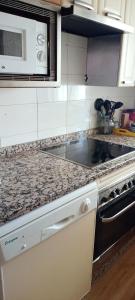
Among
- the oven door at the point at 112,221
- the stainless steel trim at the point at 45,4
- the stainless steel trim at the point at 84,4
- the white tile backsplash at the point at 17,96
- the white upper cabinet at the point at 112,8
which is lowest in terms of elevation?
the oven door at the point at 112,221

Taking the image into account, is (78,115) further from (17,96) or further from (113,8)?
(113,8)

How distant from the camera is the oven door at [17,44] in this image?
0.91 m

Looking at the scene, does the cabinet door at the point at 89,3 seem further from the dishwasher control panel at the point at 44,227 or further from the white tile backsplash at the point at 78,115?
the dishwasher control panel at the point at 44,227

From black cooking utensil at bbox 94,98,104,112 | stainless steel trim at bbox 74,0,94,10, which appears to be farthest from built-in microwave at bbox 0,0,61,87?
black cooking utensil at bbox 94,98,104,112

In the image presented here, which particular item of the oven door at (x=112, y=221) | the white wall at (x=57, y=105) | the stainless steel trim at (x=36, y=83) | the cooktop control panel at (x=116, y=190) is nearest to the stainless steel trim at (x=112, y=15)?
the white wall at (x=57, y=105)

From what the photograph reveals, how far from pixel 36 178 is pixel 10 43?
59 cm

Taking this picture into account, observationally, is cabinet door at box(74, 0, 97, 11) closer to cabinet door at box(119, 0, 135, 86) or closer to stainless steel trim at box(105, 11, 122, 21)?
stainless steel trim at box(105, 11, 122, 21)

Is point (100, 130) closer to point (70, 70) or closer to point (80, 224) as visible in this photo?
point (70, 70)

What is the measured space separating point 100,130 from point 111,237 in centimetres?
94

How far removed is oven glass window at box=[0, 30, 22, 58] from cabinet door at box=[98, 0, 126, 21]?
649 millimetres

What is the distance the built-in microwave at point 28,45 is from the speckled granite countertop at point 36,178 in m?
0.43

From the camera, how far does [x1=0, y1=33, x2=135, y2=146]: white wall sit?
1.43 metres

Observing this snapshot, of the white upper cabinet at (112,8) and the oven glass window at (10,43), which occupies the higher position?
the white upper cabinet at (112,8)

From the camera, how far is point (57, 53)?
1118 millimetres
